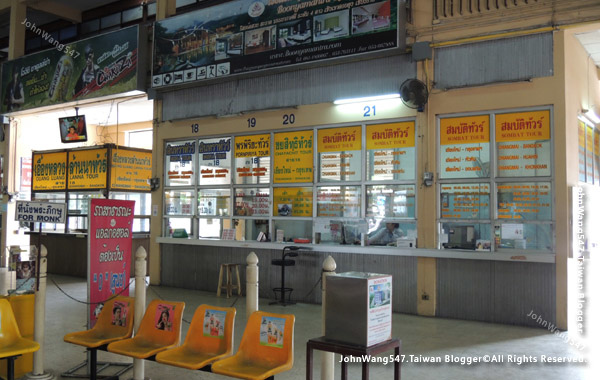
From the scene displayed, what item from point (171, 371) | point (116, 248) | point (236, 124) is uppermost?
point (236, 124)

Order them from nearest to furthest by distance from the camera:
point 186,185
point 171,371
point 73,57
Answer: point 171,371 < point 186,185 < point 73,57

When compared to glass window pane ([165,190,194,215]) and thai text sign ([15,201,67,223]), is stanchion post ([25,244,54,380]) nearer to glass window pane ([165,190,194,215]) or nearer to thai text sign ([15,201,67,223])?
thai text sign ([15,201,67,223])

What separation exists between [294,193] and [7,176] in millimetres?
9021

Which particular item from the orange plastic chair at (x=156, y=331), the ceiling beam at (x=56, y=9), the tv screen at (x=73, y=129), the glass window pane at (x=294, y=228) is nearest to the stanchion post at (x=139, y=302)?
the orange plastic chair at (x=156, y=331)

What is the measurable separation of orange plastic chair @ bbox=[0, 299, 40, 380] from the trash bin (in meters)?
0.44

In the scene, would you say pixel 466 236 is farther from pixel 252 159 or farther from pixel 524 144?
pixel 252 159

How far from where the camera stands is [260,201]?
966cm

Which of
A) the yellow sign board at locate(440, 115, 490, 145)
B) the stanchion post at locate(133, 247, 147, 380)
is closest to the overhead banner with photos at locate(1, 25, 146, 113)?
the yellow sign board at locate(440, 115, 490, 145)

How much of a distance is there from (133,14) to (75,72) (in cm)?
211

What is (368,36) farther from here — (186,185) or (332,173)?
(186,185)

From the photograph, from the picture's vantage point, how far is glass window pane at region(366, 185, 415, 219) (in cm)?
816

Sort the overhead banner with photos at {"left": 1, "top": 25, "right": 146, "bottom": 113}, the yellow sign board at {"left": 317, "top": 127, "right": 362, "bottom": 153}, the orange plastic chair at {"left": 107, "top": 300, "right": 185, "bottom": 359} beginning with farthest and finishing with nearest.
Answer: the overhead banner with photos at {"left": 1, "top": 25, "right": 146, "bottom": 113} < the yellow sign board at {"left": 317, "top": 127, "right": 362, "bottom": 153} < the orange plastic chair at {"left": 107, "top": 300, "right": 185, "bottom": 359}

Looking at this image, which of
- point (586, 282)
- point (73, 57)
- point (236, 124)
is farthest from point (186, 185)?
point (586, 282)

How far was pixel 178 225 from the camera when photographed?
10727 millimetres
